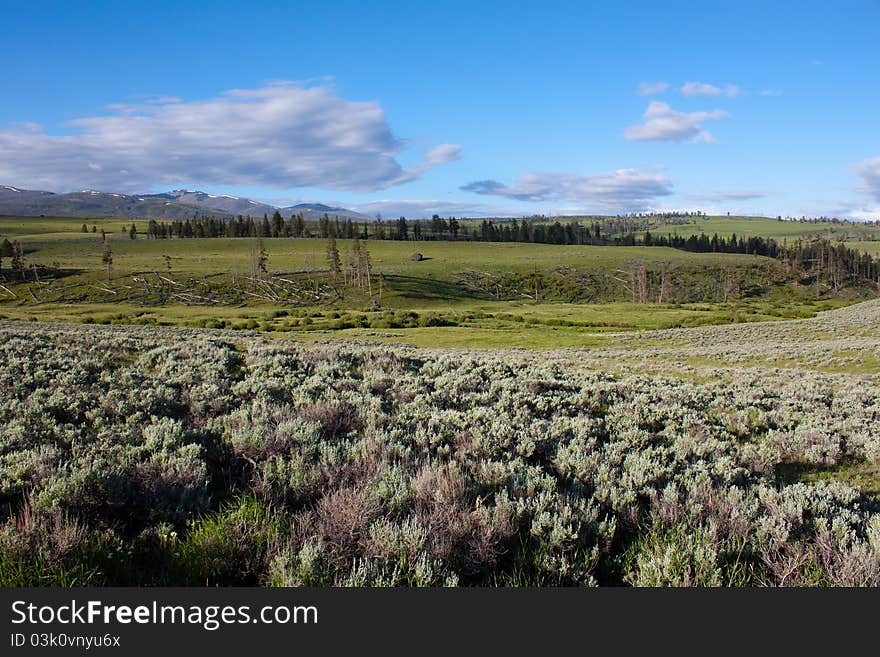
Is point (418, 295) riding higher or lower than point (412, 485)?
lower

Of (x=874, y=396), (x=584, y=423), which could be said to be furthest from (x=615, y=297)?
(x=584, y=423)

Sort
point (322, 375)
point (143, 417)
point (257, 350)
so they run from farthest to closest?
point (257, 350) → point (322, 375) → point (143, 417)

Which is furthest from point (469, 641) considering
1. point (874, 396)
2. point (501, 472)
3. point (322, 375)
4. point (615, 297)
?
point (615, 297)

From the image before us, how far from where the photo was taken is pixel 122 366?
12438 mm

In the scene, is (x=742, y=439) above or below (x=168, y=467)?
below

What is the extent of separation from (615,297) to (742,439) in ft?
366

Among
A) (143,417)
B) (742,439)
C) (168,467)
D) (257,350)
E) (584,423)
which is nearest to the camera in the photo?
(168,467)

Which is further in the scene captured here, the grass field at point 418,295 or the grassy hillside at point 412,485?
the grass field at point 418,295

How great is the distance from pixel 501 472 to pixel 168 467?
3.90 metres

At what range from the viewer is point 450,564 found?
4.27 meters

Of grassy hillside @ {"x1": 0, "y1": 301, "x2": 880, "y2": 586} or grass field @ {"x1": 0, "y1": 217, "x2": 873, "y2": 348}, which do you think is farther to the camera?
grass field @ {"x1": 0, "y1": 217, "x2": 873, "y2": 348}

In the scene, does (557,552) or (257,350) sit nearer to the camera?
(557,552)

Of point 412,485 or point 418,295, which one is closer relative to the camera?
point 412,485

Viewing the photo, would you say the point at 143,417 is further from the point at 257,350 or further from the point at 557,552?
the point at 257,350
